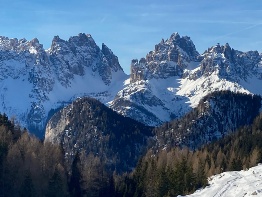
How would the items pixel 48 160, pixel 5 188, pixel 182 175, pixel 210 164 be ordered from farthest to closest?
pixel 48 160 < pixel 210 164 < pixel 5 188 < pixel 182 175

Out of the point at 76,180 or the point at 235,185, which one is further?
the point at 76,180

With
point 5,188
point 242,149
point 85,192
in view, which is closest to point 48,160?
point 85,192

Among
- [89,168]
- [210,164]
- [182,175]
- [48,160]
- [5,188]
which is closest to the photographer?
[182,175]

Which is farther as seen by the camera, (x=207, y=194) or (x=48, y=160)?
(x=48, y=160)

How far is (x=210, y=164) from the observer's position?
160500mm

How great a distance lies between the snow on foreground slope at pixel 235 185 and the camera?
9431cm

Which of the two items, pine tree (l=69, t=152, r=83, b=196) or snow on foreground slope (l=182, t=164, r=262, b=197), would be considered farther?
pine tree (l=69, t=152, r=83, b=196)

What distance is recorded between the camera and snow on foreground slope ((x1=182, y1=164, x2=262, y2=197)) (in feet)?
309

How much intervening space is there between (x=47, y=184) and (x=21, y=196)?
42.9ft

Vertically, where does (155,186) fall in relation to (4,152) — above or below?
below

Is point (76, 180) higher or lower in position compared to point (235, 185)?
higher

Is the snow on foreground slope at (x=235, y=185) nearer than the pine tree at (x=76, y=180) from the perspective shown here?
Yes

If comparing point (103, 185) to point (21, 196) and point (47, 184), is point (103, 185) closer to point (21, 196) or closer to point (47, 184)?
point (47, 184)

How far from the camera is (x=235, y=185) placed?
331ft
